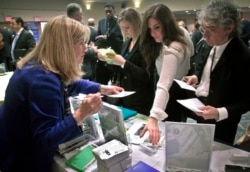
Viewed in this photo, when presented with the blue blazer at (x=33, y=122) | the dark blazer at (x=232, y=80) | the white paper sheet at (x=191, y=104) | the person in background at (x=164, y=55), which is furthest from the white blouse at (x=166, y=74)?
the blue blazer at (x=33, y=122)

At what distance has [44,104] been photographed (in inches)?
37.0

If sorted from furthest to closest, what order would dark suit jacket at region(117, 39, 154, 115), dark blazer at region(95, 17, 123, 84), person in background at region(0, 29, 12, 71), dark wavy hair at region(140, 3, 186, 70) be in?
person in background at region(0, 29, 12, 71), dark blazer at region(95, 17, 123, 84), dark suit jacket at region(117, 39, 154, 115), dark wavy hair at region(140, 3, 186, 70)

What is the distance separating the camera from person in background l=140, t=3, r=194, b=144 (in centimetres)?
127

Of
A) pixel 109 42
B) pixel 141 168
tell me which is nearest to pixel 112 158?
pixel 141 168

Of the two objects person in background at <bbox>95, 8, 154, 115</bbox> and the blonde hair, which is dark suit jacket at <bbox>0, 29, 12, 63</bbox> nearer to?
person in background at <bbox>95, 8, 154, 115</bbox>

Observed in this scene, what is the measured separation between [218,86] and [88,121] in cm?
77

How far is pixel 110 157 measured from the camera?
3.03 ft

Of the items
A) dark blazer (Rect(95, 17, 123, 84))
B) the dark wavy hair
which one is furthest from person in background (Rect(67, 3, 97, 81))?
the dark wavy hair

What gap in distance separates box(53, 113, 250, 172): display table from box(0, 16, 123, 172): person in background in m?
0.07

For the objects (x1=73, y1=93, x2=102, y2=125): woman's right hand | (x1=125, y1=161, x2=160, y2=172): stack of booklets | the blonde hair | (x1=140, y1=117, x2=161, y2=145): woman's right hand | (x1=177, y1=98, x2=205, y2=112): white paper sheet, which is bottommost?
(x1=125, y1=161, x2=160, y2=172): stack of booklets

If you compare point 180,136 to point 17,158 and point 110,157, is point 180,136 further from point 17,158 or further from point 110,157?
point 17,158

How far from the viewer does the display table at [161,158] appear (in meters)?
1.03

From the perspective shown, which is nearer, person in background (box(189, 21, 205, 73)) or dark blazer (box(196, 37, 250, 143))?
dark blazer (box(196, 37, 250, 143))

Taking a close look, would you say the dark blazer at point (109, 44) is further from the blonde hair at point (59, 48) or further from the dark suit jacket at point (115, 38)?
the blonde hair at point (59, 48)
